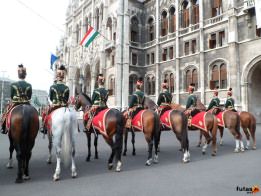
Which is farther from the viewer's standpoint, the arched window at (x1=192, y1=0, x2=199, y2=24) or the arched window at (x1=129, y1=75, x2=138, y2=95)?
the arched window at (x1=129, y1=75, x2=138, y2=95)

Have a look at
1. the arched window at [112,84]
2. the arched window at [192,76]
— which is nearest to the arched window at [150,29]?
the arched window at [112,84]

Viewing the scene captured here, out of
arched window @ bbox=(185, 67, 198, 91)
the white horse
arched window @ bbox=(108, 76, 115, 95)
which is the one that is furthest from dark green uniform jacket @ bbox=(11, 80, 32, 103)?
arched window @ bbox=(108, 76, 115, 95)

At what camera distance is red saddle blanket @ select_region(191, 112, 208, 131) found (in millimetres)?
9383

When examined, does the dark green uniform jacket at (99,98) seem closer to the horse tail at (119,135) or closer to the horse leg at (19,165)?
the horse tail at (119,135)

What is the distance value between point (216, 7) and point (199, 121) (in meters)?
22.7

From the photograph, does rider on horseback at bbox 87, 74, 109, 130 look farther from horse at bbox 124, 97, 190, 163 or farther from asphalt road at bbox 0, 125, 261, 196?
horse at bbox 124, 97, 190, 163

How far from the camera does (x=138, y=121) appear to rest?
322 inches

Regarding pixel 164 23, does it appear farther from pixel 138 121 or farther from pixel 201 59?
pixel 138 121

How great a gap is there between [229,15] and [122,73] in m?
16.0

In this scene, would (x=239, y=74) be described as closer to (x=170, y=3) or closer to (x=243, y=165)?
(x=170, y=3)

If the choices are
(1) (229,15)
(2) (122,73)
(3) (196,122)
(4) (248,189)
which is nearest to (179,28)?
(1) (229,15)

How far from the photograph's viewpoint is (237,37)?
24.7m

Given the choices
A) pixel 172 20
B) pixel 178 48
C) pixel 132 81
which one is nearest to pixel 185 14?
pixel 172 20

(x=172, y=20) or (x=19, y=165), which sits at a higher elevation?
(x=172, y=20)
